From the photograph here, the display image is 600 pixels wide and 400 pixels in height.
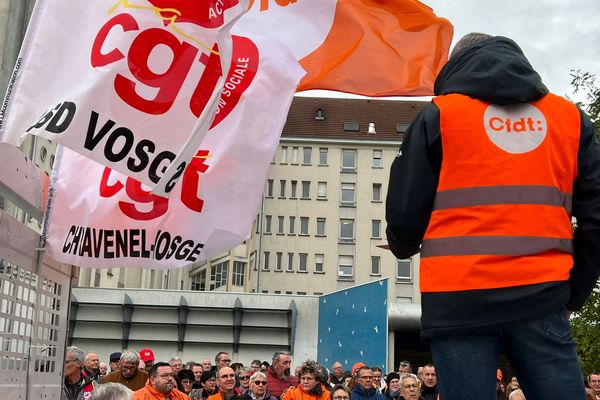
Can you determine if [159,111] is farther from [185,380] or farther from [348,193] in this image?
[348,193]

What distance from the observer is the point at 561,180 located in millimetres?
2914

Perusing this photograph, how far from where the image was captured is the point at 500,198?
2.81m

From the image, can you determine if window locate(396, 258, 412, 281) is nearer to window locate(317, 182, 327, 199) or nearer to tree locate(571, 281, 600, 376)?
window locate(317, 182, 327, 199)

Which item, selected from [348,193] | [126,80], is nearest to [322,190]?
[348,193]

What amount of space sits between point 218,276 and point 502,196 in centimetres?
6530

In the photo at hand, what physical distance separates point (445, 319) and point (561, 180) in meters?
0.64

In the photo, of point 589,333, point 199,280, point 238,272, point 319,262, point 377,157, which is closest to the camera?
point 589,333

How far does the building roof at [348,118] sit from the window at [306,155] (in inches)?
46.2

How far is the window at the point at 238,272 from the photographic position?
217 ft

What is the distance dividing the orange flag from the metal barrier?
2526 millimetres

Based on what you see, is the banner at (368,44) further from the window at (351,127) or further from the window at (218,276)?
the window at (351,127)

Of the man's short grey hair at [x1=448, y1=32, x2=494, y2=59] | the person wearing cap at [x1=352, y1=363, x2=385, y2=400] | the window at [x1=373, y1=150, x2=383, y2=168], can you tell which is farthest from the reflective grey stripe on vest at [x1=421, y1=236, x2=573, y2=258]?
the window at [x1=373, y1=150, x2=383, y2=168]

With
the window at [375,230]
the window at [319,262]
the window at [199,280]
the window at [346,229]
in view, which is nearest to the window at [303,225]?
the window at [319,262]

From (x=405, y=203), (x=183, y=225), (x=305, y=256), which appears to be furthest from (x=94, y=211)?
(x=305, y=256)
